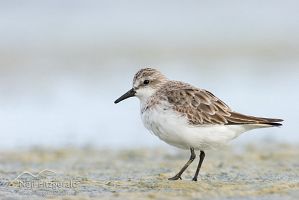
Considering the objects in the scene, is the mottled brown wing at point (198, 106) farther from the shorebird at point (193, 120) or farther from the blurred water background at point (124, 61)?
the blurred water background at point (124, 61)

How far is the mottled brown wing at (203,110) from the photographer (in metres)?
7.48

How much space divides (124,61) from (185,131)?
10.9 metres

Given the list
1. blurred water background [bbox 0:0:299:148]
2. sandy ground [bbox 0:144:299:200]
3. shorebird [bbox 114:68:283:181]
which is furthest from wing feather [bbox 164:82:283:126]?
blurred water background [bbox 0:0:299:148]

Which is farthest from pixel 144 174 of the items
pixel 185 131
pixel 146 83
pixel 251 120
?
pixel 251 120

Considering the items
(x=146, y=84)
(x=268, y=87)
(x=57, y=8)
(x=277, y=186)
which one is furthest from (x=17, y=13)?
(x=277, y=186)

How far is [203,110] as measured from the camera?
7.59 metres

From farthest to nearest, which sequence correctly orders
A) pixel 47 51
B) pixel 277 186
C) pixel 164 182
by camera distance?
pixel 47 51, pixel 164 182, pixel 277 186

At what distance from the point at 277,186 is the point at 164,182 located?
1.18m

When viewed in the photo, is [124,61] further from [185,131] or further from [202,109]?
[185,131]

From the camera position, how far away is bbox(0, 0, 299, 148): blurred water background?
12.1m

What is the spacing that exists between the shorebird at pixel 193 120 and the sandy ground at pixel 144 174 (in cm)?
44

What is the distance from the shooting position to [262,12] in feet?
76.0

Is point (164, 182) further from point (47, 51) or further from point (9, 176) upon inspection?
point (47, 51)

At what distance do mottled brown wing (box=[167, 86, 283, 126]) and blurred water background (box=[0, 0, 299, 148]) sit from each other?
3576 mm
